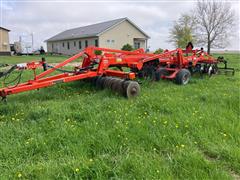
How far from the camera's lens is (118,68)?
A: 7438 mm

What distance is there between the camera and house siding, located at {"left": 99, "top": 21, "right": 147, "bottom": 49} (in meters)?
32.0

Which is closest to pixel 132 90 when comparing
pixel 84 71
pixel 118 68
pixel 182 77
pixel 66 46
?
pixel 84 71

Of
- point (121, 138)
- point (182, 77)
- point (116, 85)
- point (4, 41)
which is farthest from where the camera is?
point (4, 41)

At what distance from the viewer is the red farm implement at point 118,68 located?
16.6ft

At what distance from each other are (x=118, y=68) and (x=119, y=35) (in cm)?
2652

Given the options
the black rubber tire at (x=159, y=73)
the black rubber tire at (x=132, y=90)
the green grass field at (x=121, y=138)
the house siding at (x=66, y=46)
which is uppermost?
the house siding at (x=66, y=46)

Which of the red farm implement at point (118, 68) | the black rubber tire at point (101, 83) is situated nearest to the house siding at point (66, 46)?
the red farm implement at point (118, 68)

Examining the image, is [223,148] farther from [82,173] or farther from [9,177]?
[9,177]

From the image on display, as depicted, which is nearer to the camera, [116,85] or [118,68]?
[116,85]

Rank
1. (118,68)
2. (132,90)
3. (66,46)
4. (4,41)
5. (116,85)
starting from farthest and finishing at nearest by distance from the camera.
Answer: (4,41) < (66,46) < (118,68) < (116,85) < (132,90)

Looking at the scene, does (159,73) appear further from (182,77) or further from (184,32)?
(184,32)

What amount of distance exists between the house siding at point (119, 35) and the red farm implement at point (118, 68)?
926 inches

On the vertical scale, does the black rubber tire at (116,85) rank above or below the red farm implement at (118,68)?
below

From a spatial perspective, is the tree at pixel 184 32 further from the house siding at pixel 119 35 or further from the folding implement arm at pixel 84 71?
the folding implement arm at pixel 84 71
